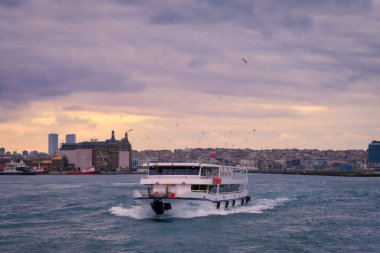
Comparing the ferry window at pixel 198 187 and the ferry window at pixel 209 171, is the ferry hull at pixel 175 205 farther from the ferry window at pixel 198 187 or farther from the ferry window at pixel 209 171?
the ferry window at pixel 209 171

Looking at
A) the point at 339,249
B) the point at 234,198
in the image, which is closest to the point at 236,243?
the point at 339,249

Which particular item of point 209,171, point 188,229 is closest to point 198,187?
point 209,171

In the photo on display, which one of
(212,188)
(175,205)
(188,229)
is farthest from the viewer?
(212,188)

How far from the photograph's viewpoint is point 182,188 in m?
45.8

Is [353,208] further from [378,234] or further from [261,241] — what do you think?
[261,241]

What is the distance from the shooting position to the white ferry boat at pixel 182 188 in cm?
4328

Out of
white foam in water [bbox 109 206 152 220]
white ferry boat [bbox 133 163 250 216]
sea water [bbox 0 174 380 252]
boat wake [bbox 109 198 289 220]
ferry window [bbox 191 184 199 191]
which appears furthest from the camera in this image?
ferry window [bbox 191 184 199 191]

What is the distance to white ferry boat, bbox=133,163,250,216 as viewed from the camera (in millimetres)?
43281

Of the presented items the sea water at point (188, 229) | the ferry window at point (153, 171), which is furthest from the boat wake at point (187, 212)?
the ferry window at point (153, 171)

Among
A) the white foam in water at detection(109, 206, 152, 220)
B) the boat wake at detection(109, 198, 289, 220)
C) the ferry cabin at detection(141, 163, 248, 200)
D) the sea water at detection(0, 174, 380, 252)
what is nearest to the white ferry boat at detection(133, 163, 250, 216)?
the ferry cabin at detection(141, 163, 248, 200)

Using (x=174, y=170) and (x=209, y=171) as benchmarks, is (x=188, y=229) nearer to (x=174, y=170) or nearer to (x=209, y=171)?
(x=174, y=170)

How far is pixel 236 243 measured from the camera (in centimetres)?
3531

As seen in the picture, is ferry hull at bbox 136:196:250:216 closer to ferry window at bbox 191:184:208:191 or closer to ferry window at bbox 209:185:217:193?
ferry window at bbox 191:184:208:191

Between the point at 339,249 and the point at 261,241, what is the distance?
4790 millimetres
